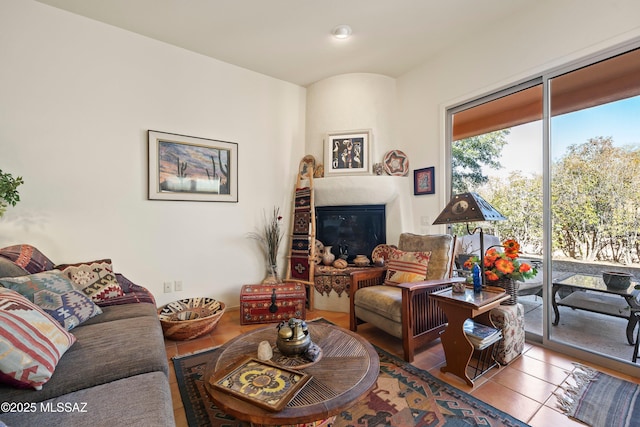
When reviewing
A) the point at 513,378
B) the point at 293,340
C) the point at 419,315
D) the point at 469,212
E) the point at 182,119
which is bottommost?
the point at 513,378

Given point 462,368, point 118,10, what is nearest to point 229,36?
point 118,10

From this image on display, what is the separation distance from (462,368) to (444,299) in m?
0.46

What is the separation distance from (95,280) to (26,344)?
4.29 feet

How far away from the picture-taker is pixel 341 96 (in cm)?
366

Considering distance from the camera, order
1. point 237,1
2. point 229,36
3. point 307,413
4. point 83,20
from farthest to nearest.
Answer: point 229,36 < point 83,20 < point 237,1 < point 307,413

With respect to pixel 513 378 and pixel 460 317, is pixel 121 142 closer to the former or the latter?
pixel 460 317

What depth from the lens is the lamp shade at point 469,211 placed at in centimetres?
202

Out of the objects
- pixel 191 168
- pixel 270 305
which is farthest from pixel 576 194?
pixel 191 168

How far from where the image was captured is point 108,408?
0.99 m

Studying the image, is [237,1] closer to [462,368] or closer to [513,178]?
[513,178]

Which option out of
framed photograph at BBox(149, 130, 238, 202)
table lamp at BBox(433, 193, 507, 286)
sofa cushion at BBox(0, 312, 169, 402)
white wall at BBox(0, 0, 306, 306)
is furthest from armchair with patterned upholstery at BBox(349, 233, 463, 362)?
framed photograph at BBox(149, 130, 238, 202)

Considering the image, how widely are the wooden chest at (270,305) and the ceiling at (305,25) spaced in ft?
8.92

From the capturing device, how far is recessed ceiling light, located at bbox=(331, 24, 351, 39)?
108 inches

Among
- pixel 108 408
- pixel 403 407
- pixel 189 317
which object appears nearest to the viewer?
pixel 108 408
